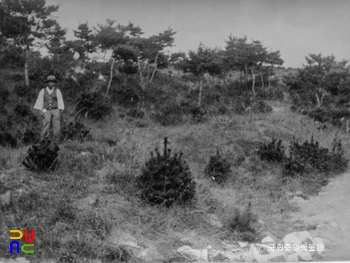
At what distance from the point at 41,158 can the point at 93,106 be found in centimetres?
389

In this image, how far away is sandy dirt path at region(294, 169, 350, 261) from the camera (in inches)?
152

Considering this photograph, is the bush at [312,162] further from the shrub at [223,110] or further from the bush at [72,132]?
the bush at [72,132]

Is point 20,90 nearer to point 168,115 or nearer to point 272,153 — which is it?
point 168,115

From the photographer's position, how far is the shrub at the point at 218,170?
17.8 ft

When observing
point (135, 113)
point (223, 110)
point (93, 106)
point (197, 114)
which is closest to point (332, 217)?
point (197, 114)

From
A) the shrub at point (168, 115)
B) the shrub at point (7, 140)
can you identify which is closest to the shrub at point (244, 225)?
the shrub at point (7, 140)

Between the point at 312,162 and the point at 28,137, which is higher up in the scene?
the point at 28,137

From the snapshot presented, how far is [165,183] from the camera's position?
13.9 feet

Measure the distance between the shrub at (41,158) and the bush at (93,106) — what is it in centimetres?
349

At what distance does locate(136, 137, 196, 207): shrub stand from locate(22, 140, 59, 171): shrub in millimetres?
1325

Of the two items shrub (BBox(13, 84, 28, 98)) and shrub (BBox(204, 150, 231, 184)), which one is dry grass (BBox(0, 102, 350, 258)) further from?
shrub (BBox(13, 84, 28, 98))

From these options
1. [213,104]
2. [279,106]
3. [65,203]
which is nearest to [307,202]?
[65,203]

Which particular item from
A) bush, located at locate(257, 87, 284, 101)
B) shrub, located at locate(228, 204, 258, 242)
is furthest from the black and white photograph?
bush, located at locate(257, 87, 284, 101)

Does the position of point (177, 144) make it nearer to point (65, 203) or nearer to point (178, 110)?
point (178, 110)
